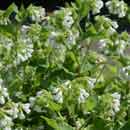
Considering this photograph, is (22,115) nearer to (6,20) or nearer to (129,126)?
(129,126)

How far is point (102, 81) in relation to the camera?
114 inches

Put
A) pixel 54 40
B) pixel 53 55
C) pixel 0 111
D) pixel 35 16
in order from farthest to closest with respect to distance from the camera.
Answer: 1. pixel 35 16
2. pixel 53 55
3. pixel 54 40
4. pixel 0 111

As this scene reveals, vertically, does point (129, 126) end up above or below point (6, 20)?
below

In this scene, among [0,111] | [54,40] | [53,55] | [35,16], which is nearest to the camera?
[0,111]

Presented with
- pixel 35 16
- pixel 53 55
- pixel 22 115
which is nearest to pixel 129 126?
pixel 22 115

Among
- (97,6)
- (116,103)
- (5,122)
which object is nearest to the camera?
Result: (5,122)

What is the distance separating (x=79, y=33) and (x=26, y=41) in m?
0.32

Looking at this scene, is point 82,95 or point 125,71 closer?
point 82,95

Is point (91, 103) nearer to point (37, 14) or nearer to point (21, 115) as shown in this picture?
point (21, 115)

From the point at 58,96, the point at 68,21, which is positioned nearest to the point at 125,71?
the point at 68,21

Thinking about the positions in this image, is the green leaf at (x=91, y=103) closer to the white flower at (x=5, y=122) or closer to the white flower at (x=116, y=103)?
the white flower at (x=116, y=103)

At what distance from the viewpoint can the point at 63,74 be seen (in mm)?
2846

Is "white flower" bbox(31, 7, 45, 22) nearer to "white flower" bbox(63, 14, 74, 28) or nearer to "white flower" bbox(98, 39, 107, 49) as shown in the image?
"white flower" bbox(63, 14, 74, 28)

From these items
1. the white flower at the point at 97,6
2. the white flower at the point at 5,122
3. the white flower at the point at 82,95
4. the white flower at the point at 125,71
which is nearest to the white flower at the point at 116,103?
the white flower at the point at 82,95
